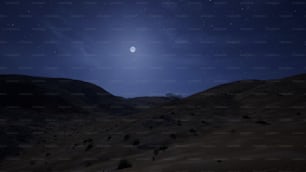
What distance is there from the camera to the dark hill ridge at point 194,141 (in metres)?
9.91

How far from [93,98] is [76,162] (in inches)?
2325

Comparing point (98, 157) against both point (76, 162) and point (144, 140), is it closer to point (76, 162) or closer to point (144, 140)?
point (76, 162)

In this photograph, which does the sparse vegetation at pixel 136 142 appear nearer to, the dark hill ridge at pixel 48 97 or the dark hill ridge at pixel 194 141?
the dark hill ridge at pixel 194 141

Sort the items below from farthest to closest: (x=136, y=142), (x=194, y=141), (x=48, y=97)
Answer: (x=48, y=97) → (x=136, y=142) → (x=194, y=141)

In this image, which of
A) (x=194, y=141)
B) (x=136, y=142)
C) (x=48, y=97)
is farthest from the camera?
(x=48, y=97)

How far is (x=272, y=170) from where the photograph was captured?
755 centimetres

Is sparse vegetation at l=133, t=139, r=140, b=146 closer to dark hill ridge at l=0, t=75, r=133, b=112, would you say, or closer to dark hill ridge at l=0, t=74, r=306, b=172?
dark hill ridge at l=0, t=74, r=306, b=172

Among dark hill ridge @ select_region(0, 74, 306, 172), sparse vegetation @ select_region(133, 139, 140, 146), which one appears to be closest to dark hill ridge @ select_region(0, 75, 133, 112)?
dark hill ridge @ select_region(0, 74, 306, 172)

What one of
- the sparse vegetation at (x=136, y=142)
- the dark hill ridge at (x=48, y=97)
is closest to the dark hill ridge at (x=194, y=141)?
the sparse vegetation at (x=136, y=142)

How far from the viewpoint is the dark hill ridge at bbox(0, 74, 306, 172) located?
991 centimetres

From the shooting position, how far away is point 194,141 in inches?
680

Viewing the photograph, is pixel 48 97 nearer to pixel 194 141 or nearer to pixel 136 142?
pixel 136 142

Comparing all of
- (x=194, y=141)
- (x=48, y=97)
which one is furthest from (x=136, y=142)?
(x=48, y=97)

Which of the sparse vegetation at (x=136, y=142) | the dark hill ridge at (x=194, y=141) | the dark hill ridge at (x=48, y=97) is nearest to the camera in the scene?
the dark hill ridge at (x=194, y=141)
